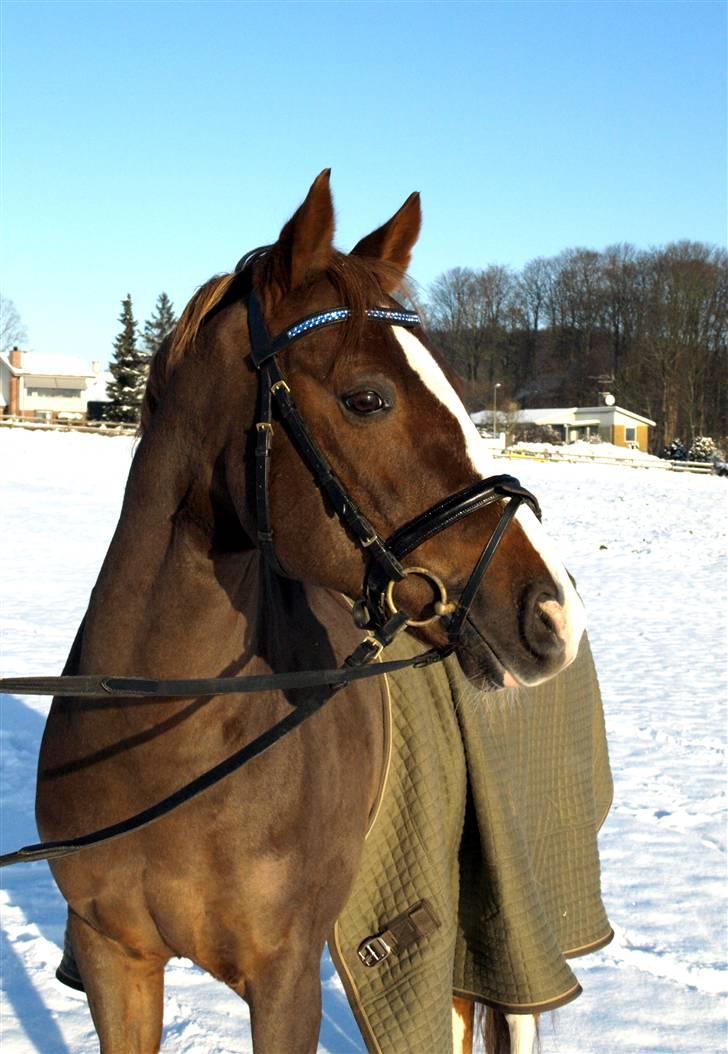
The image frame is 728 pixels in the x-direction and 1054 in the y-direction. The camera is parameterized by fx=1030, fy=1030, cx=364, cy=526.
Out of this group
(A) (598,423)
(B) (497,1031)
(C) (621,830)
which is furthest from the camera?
(A) (598,423)

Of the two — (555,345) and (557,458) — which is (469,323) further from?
(557,458)

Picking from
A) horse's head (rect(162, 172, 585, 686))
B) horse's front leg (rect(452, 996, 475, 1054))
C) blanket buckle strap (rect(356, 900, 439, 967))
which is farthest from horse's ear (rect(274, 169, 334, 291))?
horse's front leg (rect(452, 996, 475, 1054))

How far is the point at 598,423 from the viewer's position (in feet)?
210

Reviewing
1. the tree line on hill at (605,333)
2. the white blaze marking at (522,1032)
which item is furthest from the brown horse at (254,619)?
the tree line on hill at (605,333)

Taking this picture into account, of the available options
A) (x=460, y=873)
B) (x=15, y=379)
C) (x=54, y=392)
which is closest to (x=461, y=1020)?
(x=460, y=873)

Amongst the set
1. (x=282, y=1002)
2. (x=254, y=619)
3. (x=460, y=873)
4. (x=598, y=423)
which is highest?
(x=598, y=423)

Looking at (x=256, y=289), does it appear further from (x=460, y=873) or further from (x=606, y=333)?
(x=606, y=333)

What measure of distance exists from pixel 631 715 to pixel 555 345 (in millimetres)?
70827

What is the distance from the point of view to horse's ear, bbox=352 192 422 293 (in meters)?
2.27

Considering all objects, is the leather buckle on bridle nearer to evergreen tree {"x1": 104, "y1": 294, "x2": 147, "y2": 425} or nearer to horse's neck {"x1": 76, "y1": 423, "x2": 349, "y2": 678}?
horse's neck {"x1": 76, "y1": 423, "x2": 349, "y2": 678}

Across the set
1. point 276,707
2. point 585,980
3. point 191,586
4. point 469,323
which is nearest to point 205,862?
point 276,707

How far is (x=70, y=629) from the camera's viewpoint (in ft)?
32.0

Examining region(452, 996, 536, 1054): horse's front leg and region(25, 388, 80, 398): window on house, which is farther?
region(25, 388, 80, 398): window on house

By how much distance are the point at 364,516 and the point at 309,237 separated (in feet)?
1.79
